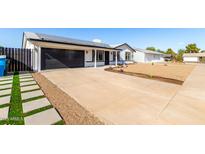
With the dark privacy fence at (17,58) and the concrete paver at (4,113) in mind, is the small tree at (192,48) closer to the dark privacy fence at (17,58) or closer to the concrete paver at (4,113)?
the dark privacy fence at (17,58)

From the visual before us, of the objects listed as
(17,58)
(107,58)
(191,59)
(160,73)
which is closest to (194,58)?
(191,59)

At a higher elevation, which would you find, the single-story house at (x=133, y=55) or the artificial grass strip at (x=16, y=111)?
the single-story house at (x=133, y=55)

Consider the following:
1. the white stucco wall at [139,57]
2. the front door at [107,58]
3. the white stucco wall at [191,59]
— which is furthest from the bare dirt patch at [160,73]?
the white stucco wall at [191,59]

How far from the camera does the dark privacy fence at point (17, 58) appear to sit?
11.1 m

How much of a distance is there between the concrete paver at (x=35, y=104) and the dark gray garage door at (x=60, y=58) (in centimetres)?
968
